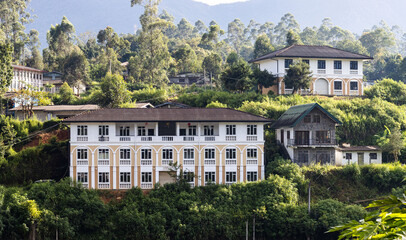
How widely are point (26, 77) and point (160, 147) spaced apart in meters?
41.6

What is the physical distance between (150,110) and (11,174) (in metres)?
11.6

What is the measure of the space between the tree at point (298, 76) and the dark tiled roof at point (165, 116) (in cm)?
1432

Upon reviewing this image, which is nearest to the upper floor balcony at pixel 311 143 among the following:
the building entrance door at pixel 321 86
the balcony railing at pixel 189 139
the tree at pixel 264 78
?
the balcony railing at pixel 189 139

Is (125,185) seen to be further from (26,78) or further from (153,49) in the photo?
(26,78)

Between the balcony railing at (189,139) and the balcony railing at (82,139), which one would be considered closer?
the balcony railing at (82,139)

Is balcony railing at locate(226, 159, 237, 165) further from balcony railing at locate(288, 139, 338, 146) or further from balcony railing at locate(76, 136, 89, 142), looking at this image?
balcony railing at locate(76, 136, 89, 142)

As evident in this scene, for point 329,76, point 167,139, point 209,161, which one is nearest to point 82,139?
point 167,139

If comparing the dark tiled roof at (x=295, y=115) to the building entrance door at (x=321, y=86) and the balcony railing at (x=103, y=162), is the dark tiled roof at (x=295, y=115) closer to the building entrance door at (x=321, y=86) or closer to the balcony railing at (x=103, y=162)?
the building entrance door at (x=321, y=86)

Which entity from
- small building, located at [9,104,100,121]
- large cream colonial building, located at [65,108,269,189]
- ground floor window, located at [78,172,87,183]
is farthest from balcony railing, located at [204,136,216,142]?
small building, located at [9,104,100,121]

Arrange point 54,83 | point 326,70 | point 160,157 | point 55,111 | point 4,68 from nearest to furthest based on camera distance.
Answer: point 160,157, point 4,68, point 55,111, point 326,70, point 54,83

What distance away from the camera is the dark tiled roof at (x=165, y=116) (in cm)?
4294

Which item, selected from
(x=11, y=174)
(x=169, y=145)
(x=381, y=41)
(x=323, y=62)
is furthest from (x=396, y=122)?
(x=381, y=41)

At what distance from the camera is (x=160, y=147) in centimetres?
4322

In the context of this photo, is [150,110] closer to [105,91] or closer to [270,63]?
[105,91]
